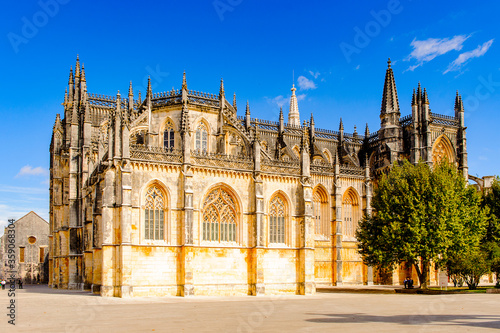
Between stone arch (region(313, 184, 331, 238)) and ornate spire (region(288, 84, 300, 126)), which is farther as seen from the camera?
ornate spire (region(288, 84, 300, 126))

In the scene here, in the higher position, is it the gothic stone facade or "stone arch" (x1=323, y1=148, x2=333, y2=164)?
"stone arch" (x1=323, y1=148, x2=333, y2=164)

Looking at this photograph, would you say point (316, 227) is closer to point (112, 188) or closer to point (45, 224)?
point (112, 188)

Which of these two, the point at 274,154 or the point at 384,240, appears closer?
the point at 384,240

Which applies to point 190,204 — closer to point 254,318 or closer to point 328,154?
point 254,318

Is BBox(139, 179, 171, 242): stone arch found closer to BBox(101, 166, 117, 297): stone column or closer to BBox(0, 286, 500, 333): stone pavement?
BBox(101, 166, 117, 297): stone column

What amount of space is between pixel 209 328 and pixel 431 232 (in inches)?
1128

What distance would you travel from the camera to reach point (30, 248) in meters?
79.9


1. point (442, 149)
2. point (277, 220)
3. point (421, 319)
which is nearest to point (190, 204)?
point (277, 220)

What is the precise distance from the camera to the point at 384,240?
43188 millimetres

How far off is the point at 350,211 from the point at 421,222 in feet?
50.0

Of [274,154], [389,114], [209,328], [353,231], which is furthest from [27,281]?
[209,328]

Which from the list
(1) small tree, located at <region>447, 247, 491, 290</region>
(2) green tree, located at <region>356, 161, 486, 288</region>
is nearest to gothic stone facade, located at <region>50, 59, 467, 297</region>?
(2) green tree, located at <region>356, 161, 486, 288</region>

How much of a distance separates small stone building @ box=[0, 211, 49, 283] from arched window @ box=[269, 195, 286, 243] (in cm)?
4948

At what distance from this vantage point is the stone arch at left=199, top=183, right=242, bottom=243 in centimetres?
3850
